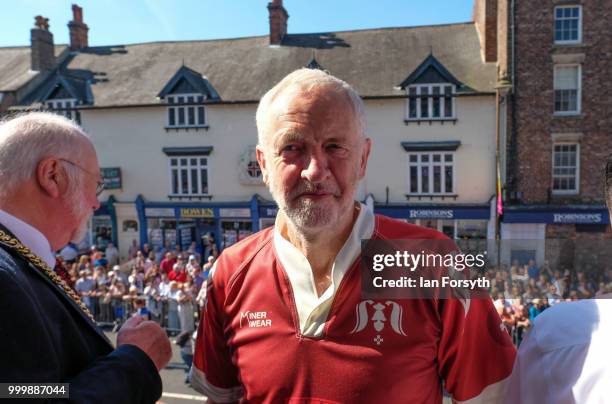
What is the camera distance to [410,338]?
6.15 feet

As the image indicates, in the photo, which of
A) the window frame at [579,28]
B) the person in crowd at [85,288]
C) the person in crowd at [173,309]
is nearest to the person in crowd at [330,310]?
the person in crowd at [173,309]

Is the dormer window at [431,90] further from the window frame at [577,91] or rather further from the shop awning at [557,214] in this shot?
the shop awning at [557,214]

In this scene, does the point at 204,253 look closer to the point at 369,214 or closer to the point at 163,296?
the point at 163,296

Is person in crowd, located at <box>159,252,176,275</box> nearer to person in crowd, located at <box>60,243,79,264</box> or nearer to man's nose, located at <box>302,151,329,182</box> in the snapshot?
person in crowd, located at <box>60,243,79,264</box>

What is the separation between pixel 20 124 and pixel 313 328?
1.47 metres

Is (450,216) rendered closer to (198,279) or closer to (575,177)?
(575,177)

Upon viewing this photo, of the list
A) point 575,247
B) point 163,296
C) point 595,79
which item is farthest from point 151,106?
point 575,247

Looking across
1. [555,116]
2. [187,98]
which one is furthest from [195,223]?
[555,116]

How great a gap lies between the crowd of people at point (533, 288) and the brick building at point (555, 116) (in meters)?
14.3

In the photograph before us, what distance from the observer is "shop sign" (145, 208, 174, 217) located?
19531 mm

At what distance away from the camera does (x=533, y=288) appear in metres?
2.47

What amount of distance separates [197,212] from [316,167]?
712 inches

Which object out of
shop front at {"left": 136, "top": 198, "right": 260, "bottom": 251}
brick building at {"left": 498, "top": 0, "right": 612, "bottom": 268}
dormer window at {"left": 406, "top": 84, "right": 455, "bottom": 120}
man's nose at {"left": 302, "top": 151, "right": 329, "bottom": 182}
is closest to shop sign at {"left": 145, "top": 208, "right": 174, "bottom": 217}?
shop front at {"left": 136, "top": 198, "right": 260, "bottom": 251}

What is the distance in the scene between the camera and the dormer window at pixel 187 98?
62.6ft
